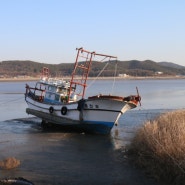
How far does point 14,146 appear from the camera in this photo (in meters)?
18.4

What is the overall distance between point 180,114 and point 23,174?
7.92 meters

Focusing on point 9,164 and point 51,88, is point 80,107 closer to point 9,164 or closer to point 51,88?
point 51,88

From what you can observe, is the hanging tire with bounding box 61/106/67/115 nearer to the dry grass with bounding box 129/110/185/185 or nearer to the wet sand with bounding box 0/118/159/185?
the wet sand with bounding box 0/118/159/185

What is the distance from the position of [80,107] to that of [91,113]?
28.1 inches

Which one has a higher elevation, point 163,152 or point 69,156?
point 163,152

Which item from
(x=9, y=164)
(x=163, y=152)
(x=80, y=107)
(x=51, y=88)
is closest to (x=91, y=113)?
(x=80, y=107)

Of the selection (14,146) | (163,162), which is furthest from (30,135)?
(163,162)

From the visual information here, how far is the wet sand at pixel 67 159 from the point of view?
12.3 meters

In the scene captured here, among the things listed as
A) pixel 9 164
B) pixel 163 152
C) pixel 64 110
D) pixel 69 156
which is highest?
pixel 163 152

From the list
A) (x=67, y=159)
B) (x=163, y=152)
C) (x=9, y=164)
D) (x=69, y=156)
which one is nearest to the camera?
(x=163, y=152)

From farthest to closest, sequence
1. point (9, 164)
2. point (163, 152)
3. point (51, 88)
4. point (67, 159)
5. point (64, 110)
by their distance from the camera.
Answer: point (51, 88)
point (64, 110)
point (67, 159)
point (9, 164)
point (163, 152)

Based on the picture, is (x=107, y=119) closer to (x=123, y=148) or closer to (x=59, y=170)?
(x=123, y=148)

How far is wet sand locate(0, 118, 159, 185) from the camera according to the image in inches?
484

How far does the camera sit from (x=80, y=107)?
22.7 meters
